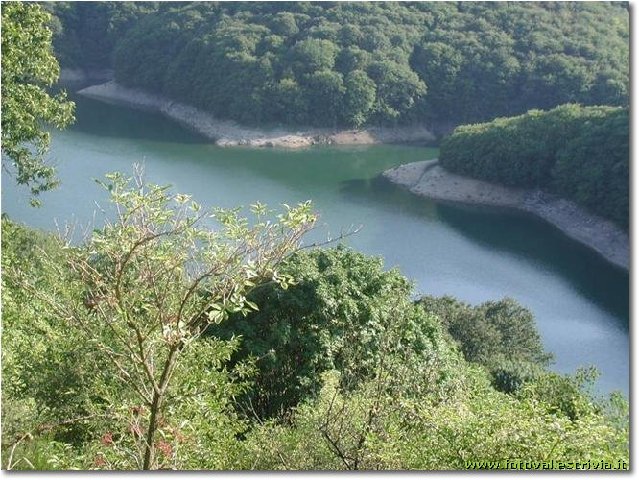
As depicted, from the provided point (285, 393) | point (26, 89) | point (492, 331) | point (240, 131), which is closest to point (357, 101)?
point (240, 131)

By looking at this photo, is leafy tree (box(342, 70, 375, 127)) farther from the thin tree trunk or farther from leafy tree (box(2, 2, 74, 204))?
the thin tree trunk

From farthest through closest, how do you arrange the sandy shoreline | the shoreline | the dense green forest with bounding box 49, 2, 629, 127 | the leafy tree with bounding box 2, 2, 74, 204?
the dense green forest with bounding box 49, 2, 629, 127 < the sandy shoreline < the shoreline < the leafy tree with bounding box 2, 2, 74, 204

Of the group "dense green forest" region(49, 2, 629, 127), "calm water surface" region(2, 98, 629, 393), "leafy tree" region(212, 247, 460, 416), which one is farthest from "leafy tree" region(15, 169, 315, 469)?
"dense green forest" region(49, 2, 629, 127)

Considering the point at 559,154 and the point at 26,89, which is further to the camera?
the point at 559,154

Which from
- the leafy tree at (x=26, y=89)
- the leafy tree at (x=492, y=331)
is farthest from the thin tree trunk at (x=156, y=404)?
the leafy tree at (x=492, y=331)

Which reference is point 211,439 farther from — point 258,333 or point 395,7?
point 395,7

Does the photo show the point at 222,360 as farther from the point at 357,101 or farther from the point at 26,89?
the point at 357,101

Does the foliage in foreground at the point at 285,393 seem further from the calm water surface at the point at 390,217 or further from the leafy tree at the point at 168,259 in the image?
the calm water surface at the point at 390,217
